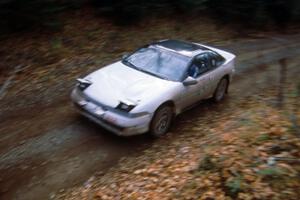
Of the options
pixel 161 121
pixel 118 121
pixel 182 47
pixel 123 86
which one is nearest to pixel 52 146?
pixel 118 121

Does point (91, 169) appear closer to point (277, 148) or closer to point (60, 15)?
point (277, 148)

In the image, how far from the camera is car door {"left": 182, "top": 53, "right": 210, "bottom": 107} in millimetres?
8914

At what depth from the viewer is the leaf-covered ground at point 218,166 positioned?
5.50 m

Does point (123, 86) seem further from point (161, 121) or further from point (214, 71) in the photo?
point (214, 71)

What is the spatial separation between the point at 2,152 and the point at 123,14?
790 centimetres

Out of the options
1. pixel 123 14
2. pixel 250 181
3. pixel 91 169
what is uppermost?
pixel 123 14

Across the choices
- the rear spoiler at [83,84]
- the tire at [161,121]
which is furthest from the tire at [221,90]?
the rear spoiler at [83,84]

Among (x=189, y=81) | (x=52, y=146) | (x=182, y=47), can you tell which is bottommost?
(x=52, y=146)

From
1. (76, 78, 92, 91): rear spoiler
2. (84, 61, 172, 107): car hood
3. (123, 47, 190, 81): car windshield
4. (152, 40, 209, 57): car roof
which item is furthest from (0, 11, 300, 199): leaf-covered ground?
(152, 40, 209, 57): car roof

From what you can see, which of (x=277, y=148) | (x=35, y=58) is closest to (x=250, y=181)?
(x=277, y=148)

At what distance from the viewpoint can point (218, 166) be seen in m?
6.12

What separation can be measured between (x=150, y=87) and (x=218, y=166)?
8.61 ft

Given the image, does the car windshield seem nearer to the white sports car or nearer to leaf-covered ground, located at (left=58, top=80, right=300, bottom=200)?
the white sports car

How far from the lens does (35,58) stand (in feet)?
36.5
